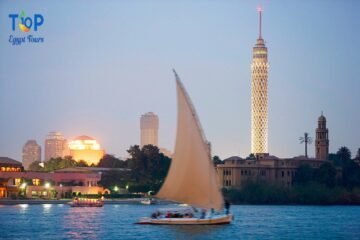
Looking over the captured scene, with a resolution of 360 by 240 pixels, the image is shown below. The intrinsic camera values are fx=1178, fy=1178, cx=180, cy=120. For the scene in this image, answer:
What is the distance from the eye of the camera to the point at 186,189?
80.8 meters

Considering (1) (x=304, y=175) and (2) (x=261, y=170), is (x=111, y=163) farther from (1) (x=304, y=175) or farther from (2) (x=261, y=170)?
(1) (x=304, y=175)

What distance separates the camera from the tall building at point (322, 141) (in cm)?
17725

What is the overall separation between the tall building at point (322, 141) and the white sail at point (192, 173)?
3832 inches

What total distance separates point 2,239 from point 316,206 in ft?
258

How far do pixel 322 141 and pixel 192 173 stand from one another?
99.4 m

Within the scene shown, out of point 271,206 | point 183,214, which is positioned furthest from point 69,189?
point 183,214

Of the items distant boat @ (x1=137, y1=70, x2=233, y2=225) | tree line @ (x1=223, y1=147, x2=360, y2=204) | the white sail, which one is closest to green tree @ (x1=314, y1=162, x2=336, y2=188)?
tree line @ (x1=223, y1=147, x2=360, y2=204)

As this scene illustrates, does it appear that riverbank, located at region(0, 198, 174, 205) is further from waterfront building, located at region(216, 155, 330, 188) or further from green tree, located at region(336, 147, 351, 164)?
green tree, located at region(336, 147, 351, 164)

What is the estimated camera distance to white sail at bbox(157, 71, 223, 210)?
7981 centimetres

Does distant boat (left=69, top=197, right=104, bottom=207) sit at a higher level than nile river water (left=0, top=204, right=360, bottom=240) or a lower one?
higher

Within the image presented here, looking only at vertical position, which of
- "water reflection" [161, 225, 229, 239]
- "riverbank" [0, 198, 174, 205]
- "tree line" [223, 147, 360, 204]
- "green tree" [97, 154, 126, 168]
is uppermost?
"green tree" [97, 154, 126, 168]

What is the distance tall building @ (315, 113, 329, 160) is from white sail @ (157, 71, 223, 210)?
97338 mm

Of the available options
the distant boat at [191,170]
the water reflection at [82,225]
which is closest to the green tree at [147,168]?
the water reflection at [82,225]

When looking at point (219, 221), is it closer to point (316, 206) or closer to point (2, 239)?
point (2, 239)
